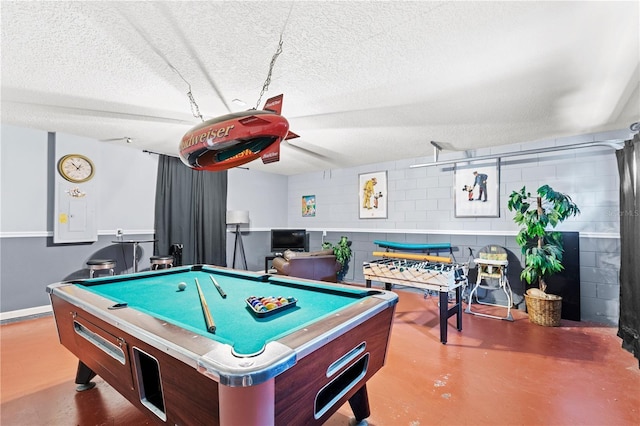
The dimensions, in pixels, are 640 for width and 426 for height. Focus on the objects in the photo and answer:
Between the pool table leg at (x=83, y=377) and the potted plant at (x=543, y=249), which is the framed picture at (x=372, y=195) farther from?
the pool table leg at (x=83, y=377)

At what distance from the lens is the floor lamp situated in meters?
5.50

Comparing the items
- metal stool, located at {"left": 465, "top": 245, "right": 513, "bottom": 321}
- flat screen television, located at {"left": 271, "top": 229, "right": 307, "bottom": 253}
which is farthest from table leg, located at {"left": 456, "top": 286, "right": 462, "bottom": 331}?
flat screen television, located at {"left": 271, "top": 229, "right": 307, "bottom": 253}

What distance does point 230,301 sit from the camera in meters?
1.76

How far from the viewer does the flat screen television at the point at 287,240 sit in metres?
6.11

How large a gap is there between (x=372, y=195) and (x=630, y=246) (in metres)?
3.59

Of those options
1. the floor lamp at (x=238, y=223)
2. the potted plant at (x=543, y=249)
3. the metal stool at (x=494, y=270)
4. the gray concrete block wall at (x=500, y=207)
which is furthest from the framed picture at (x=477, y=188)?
the floor lamp at (x=238, y=223)

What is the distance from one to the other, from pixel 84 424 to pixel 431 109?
372 cm

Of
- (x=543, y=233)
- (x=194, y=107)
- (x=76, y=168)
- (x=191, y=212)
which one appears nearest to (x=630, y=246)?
(x=543, y=233)

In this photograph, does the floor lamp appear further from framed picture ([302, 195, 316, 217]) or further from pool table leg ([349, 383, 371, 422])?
pool table leg ([349, 383, 371, 422])

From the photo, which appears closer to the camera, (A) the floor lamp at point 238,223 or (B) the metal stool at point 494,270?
(B) the metal stool at point 494,270

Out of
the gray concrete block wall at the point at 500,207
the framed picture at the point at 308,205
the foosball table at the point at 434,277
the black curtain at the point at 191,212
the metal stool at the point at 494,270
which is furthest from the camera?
the framed picture at the point at 308,205

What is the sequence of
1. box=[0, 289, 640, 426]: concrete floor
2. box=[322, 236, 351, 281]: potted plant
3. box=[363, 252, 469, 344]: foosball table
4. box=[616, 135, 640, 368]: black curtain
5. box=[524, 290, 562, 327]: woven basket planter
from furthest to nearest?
box=[322, 236, 351, 281]: potted plant, box=[524, 290, 562, 327]: woven basket planter, box=[363, 252, 469, 344]: foosball table, box=[616, 135, 640, 368]: black curtain, box=[0, 289, 640, 426]: concrete floor

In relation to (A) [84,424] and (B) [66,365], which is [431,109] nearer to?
(A) [84,424]

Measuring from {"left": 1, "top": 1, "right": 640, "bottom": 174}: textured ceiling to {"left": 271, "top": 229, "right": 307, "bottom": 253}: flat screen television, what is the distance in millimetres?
3101
